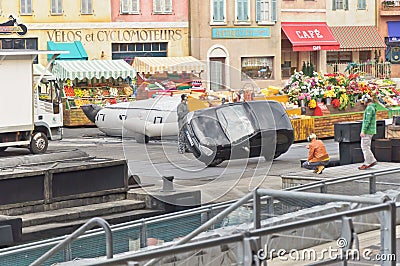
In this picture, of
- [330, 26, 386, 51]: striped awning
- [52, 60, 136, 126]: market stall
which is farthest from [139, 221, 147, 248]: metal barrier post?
[330, 26, 386, 51]: striped awning

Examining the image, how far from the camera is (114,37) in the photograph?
41.7 m

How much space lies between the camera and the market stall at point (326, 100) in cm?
3066

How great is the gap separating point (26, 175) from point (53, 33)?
23.3 m

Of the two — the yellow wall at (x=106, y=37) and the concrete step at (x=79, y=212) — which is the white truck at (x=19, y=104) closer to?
the concrete step at (x=79, y=212)

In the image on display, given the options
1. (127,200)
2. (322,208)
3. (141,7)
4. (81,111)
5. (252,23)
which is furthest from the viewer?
(252,23)

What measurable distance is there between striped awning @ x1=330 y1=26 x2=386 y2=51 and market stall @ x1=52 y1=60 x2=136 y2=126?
13.6 metres

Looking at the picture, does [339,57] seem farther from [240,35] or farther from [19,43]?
[19,43]

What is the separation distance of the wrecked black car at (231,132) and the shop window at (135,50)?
1813 centimetres

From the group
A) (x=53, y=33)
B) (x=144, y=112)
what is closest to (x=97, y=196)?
(x=144, y=112)

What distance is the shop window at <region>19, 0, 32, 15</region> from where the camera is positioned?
39.0 m

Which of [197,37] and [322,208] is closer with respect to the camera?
[322,208]

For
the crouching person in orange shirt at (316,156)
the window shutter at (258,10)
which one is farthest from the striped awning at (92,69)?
the crouching person in orange shirt at (316,156)

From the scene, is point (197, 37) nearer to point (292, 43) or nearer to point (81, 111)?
point (292, 43)

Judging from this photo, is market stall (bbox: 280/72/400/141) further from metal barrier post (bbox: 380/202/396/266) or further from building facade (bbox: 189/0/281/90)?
metal barrier post (bbox: 380/202/396/266)
